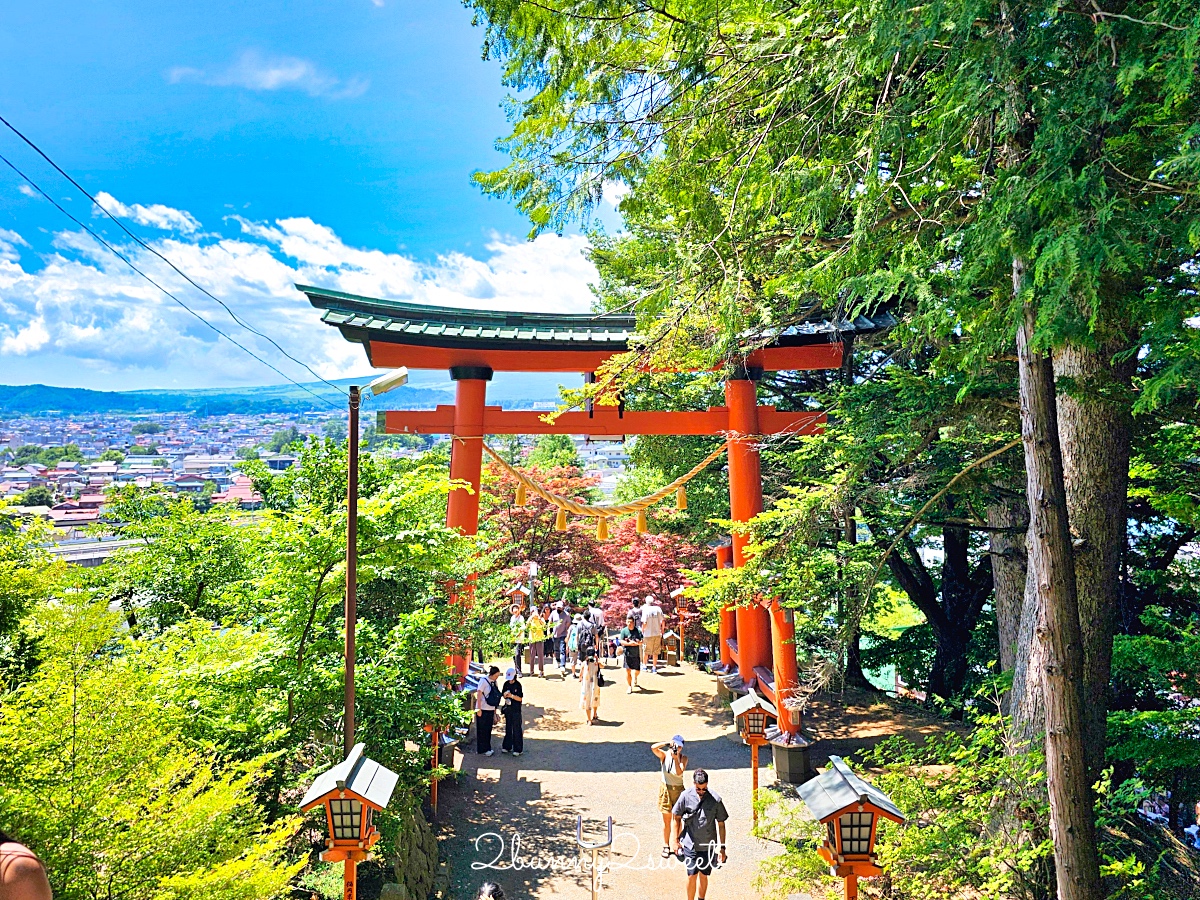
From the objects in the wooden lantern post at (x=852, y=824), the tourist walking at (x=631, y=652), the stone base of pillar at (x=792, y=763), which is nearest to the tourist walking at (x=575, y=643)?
the tourist walking at (x=631, y=652)

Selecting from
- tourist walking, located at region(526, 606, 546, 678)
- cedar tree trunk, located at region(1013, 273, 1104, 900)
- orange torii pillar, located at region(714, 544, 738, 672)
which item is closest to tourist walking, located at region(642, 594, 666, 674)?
orange torii pillar, located at region(714, 544, 738, 672)

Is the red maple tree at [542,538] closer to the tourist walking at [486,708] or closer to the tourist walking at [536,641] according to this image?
the tourist walking at [536,641]

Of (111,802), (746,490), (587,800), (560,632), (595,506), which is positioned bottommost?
(587,800)

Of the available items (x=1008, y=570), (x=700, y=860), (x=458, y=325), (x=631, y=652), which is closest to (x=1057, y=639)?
(x=700, y=860)

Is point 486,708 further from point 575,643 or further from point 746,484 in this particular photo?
point 746,484

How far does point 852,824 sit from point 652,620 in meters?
9.26

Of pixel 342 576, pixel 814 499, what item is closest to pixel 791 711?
pixel 814 499

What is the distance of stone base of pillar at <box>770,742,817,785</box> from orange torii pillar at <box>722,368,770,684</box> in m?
1.67

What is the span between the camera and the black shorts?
546 cm

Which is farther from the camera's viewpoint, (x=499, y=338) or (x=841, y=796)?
(x=499, y=338)

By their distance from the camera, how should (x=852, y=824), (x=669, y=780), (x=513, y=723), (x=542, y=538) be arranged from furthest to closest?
(x=542, y=538)
(x=513, y=723)
(x=669, y=780)
(x=852, y=824)

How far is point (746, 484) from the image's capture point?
9.54m

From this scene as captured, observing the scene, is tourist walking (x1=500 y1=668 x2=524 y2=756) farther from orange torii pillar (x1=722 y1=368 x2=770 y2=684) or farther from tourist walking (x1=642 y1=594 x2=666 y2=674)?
tourist walking (x1=642 y1=594 x2=666 y2=674)

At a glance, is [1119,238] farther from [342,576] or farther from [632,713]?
[632,713]
